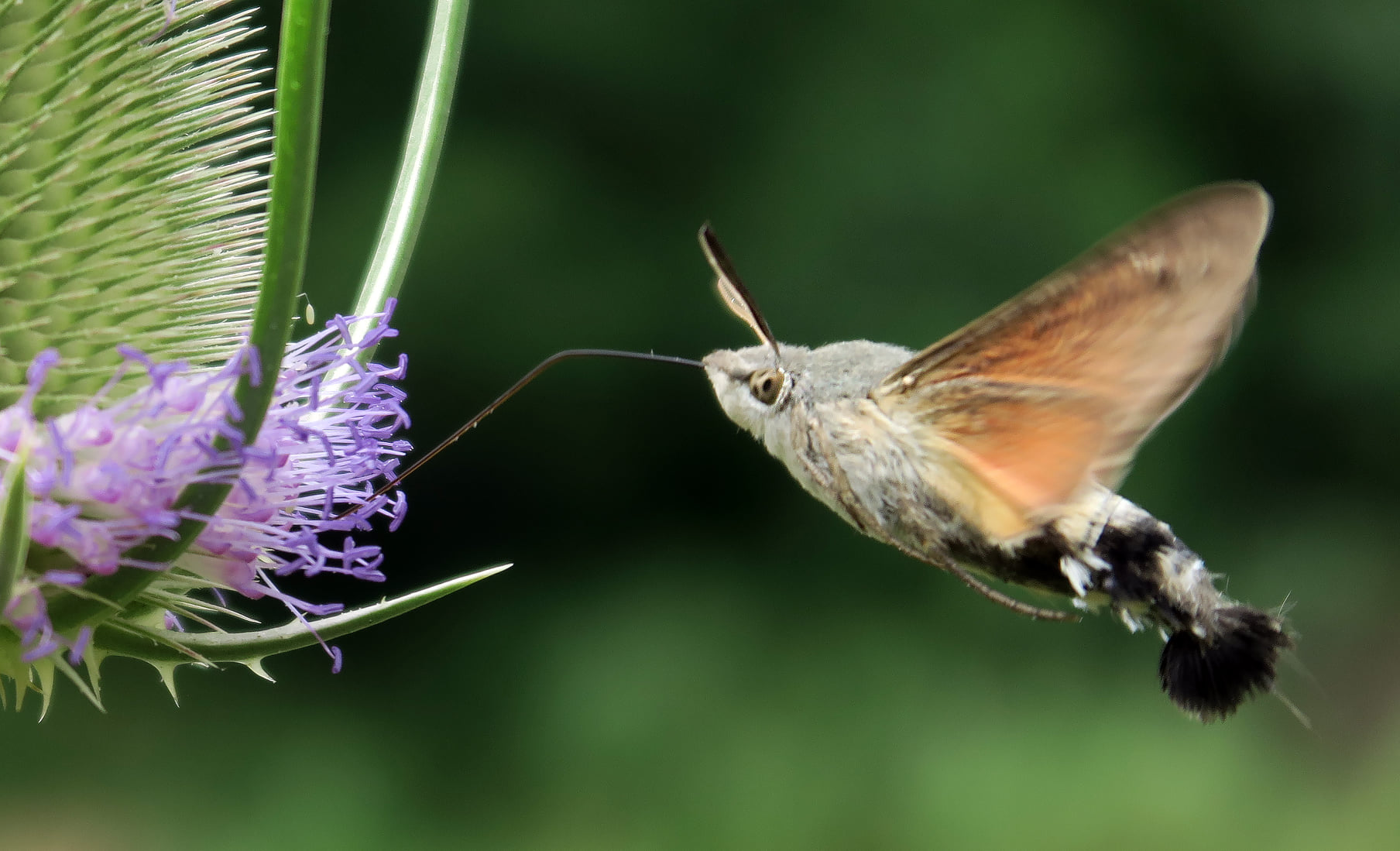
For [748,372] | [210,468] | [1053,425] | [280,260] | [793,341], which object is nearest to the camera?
[280,260]

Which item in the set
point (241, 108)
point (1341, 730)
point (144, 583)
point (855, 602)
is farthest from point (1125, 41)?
point (144, 583)

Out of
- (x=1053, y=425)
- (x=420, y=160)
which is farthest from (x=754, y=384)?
(x=420, y=160)

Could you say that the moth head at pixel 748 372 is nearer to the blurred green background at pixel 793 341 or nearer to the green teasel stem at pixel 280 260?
the green teasel stem at pixel 280 260

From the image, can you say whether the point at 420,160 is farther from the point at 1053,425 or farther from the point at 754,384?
the point at 1053,425

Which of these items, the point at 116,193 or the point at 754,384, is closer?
the point at 116,193

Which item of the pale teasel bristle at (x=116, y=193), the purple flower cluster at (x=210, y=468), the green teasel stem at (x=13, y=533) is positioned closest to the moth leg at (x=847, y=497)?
the purple flower cluster at (x=210, y=468)

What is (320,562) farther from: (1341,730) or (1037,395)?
(1341,730)
